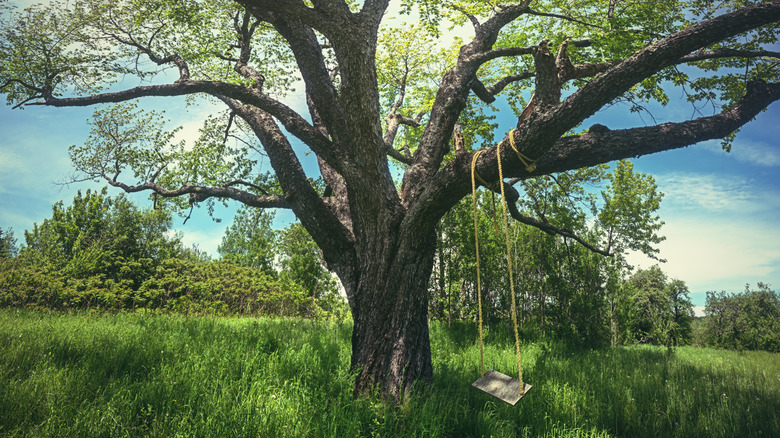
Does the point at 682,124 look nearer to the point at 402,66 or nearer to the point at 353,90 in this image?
Result: the point at 353,90

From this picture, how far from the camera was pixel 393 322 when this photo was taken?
4.23 m

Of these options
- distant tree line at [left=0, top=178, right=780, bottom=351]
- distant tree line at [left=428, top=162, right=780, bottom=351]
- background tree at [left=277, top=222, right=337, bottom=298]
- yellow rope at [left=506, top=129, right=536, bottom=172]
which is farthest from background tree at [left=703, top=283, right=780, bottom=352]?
yellow rope at [left=506, top=129, right=536, bottom=172]

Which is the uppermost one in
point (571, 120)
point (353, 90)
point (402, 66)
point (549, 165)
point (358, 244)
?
point (402, 66)

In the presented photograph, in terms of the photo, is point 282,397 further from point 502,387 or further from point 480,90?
point 480,90

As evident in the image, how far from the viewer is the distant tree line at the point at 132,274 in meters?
11.5

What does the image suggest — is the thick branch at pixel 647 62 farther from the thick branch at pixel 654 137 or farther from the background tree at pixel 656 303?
the background tree at pixel 656 303

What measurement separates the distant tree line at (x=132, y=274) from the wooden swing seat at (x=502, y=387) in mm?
6799

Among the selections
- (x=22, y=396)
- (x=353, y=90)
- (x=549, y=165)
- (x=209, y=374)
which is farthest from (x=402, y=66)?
(x=22, y=396)

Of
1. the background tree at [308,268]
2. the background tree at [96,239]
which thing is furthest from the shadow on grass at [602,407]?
the background tree at [96,239]

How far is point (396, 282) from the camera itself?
171 inches

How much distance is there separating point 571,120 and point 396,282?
261 cm

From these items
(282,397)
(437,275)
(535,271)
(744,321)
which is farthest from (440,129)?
(744,321)

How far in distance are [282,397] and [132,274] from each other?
19709mm

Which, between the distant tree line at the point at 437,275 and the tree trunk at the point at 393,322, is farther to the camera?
the distant tree line at the point at 437,275
